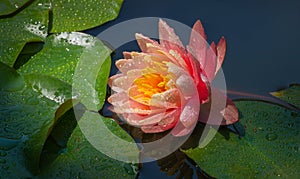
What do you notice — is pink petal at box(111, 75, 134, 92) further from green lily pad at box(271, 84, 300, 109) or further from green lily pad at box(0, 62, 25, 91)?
green lily pad at box(271, 84, 300, 109)

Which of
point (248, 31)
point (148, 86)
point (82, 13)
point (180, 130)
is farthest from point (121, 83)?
point (248, 31)

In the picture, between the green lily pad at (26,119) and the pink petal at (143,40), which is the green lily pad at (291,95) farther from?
the green lily pad at (26,119)

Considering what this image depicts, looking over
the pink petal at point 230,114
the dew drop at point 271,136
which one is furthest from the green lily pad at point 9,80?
the dew drop at point 271,136

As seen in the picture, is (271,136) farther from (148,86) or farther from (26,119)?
(26,119)

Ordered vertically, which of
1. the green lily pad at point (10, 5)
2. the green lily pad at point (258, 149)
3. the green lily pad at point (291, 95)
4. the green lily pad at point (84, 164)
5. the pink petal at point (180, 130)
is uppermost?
the green lily pad at point (10, 5)

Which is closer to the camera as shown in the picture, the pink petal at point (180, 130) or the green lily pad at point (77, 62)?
the pink petal at point (180, 130)

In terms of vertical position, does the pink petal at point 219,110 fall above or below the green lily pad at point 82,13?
below
